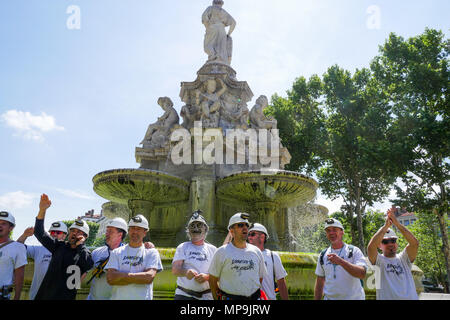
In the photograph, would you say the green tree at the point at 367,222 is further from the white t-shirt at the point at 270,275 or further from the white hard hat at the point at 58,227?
the white hard hat at the point at 58,227

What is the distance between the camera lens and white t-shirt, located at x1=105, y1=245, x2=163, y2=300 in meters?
3.10

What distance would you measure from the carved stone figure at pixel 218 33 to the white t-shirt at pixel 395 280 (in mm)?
11047

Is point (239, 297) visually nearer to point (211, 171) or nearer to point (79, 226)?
point (79, 226)

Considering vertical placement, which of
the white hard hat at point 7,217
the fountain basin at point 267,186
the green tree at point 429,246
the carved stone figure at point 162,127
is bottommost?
the green tree at point 429,246

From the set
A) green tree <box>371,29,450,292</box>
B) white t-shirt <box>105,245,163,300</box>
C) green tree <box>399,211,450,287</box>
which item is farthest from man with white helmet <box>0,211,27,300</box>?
green tree <box>399,211,450,287</box>

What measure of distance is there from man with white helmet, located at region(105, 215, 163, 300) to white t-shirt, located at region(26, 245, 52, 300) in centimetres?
116

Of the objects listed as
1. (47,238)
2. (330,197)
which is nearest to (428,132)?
(330,197)

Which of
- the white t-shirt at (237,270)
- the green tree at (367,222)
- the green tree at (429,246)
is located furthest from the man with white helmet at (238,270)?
the green tree at (429,246)

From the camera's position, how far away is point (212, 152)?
10008 mm

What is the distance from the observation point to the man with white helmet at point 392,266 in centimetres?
350

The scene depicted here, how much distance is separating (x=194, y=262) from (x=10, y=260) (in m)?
1.92

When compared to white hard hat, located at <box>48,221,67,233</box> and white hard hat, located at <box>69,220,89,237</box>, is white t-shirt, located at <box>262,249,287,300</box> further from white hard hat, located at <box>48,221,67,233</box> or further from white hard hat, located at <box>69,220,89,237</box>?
white hard hat, located at <box>48,221,67,233</box>

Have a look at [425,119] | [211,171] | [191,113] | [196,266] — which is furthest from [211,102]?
[425,119]
